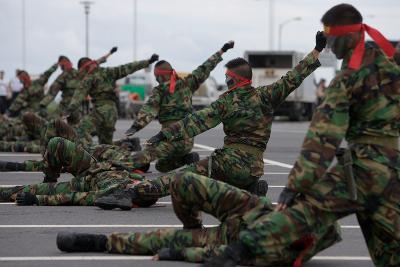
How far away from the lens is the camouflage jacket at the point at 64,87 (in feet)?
88.9

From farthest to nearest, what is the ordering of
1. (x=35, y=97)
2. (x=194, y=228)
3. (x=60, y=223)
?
1. (x=35, y=97)
2. (x=60, y=223)
3. (x=194, y=228)

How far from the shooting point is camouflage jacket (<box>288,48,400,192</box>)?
26.2 feet

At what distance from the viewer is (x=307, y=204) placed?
26.7 feet

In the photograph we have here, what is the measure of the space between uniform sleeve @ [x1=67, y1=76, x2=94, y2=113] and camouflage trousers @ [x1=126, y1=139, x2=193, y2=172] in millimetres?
3836

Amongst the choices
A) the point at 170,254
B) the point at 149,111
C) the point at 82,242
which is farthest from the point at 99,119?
the point at 170,254

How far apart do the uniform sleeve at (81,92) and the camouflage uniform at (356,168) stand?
46.1 ft

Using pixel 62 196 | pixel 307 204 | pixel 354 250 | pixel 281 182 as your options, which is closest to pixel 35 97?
pixel 281 182

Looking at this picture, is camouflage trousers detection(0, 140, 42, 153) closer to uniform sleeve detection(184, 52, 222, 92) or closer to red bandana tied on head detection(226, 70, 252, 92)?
uniform sleeve detection(184, 52, 222, 92)

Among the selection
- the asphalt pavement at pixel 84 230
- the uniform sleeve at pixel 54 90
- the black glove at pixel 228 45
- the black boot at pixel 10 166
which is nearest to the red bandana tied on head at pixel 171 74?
the black glove at pixel 228 45

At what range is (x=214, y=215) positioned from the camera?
9227 millimetres

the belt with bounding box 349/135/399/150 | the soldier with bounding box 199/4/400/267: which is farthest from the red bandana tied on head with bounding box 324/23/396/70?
the belt with bounding box 349/135/399/150

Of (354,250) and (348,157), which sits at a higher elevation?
(348,157)

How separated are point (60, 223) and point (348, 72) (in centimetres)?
506

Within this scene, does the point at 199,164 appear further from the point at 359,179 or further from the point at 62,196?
the point at 359,179
